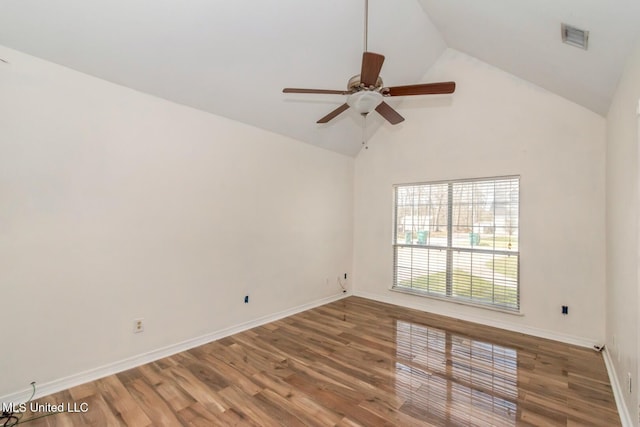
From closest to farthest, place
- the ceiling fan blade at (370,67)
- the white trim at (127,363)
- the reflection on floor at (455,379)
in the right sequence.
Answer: the ceiling fan blade at (370,67)
the reflection on floor at (455,379)
the white trim at (127,363)

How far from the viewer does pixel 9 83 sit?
218 cm

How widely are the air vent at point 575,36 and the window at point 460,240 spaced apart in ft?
6.14

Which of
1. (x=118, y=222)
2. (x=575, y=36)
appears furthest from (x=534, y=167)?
(x=118, y=222)

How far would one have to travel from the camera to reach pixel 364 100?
2.28 metres

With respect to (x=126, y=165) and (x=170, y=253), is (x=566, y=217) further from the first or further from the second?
(x=126, y=165)

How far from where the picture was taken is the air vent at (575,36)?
2119 mm

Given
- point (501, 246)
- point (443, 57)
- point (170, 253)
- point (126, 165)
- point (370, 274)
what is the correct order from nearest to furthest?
point (126, 165), point (170, 253), point (501, 246), point (443, 57), point (370, 274)

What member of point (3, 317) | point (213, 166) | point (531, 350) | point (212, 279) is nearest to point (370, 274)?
point (531, 350)

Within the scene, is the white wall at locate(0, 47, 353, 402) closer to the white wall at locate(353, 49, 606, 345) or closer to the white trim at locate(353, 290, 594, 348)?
the white trim at locate(353, 290, 594, 348)

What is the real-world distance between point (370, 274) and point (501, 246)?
2087mm

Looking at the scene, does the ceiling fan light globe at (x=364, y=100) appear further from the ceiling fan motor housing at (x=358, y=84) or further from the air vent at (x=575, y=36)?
the air vent at (x=575, y=36)

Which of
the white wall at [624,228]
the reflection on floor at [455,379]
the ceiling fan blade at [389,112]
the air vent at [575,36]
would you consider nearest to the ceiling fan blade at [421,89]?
the ceiling fan blade at [389,112]

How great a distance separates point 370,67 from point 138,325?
3042 millimetres

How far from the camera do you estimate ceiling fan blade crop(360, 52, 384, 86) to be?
189 centimetres
